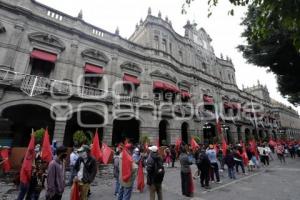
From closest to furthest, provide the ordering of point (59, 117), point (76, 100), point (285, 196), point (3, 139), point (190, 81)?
point (285, 196), point (3, 139), point (59, 117), point (76, 100), point (190, 81)

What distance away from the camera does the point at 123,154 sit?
5406mm

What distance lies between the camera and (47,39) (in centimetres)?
1334

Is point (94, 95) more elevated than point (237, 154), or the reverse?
point (94, 95)

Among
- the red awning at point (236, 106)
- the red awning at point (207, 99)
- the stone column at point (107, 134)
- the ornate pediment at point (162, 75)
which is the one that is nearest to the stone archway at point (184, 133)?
the red awning at point (207, 99)

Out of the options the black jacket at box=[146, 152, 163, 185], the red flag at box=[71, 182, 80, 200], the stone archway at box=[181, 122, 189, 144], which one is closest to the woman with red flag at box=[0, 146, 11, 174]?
the red flag at box=[71, 182, 80, 200]

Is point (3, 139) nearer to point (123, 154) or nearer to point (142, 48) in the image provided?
point (123, 154)

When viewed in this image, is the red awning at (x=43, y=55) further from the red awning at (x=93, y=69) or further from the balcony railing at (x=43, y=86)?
the red awning at (x=93, y=69)

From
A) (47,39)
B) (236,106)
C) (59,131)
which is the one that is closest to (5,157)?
(59,131)

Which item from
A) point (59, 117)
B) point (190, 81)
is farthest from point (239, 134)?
point (59, 117)

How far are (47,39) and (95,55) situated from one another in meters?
3.61

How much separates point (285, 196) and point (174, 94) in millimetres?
14205

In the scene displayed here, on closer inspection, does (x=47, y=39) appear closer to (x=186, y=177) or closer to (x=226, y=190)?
(x=186, y=177)

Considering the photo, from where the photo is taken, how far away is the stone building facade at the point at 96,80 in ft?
38.9

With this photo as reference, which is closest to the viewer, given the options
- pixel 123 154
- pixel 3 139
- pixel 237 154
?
pixel 123 154
